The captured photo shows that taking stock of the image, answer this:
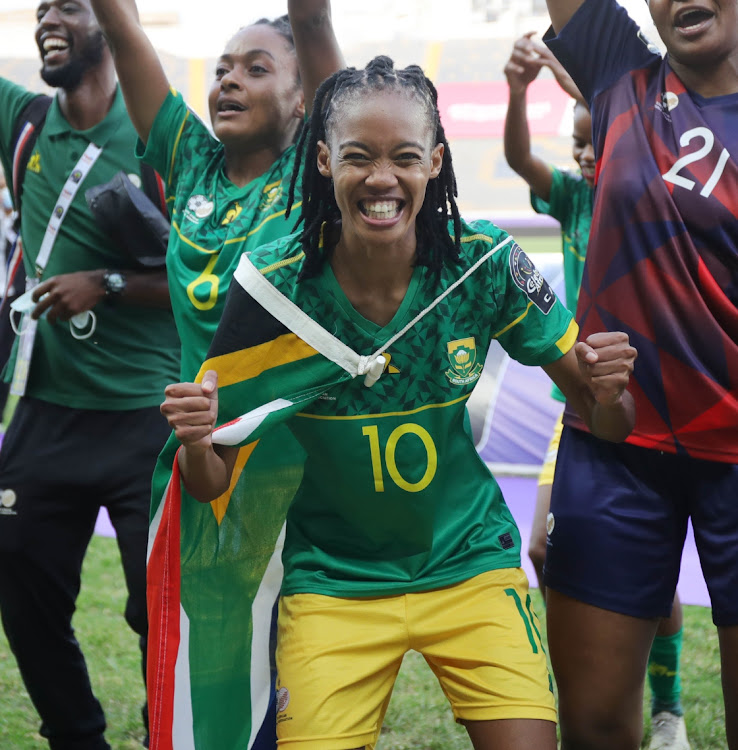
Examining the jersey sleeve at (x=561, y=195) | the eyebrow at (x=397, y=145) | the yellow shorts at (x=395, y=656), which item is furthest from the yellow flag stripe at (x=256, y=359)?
the jersey sleeve at (x=561, y=195)

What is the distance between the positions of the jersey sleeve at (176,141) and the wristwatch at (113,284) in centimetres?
40

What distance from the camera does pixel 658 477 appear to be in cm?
274

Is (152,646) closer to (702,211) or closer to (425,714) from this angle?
(702,211)

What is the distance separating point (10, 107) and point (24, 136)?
6.8 inches

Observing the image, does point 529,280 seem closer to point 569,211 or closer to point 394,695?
point 569,211

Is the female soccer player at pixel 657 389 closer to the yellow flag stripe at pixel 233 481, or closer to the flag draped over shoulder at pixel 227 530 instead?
the flag draped over shoulder at pixel 227 530

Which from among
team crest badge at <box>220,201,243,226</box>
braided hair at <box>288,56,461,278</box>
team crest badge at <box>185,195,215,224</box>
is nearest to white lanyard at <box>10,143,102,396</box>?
team crest badge at <box>185,195,215,224</box>

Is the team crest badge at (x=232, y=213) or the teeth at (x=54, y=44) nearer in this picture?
the team crest badge at (x=232, y=213)

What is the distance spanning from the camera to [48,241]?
3.74 metres

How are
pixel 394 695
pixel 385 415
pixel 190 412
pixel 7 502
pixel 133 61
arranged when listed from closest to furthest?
pixel 190 412
pixel 385 415
pixel 133 61
pixel 7 502
pixel 394 695

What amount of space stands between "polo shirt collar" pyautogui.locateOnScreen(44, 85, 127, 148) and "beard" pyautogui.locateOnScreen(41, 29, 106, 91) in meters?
0.11

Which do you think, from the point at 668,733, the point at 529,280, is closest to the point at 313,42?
the point at 529,280

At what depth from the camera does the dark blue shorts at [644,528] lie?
2.68 meters

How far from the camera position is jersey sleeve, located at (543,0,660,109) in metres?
2.91
